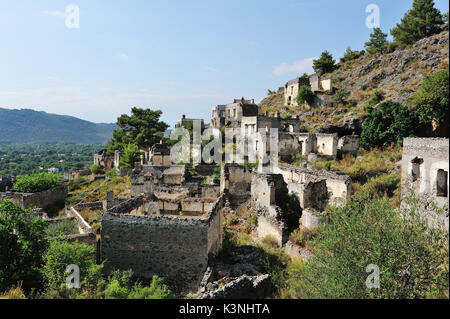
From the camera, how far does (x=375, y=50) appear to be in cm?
4891

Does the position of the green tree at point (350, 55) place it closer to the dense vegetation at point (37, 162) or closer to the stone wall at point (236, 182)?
the stone wall at point (236, 182)

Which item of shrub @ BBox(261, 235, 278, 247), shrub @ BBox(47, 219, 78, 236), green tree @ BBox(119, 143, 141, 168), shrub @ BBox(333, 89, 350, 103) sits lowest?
shrub @ BBox(261, 235, 278, 247)

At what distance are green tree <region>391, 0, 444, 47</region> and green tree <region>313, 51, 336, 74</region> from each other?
1391 centimetres

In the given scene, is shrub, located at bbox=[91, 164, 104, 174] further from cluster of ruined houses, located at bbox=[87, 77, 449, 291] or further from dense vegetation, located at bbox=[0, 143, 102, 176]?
dense vegetation, located at bbox=[0, 143, 102, 176]

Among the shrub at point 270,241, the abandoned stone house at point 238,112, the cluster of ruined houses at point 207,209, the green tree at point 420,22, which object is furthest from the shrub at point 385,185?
the green tree at point 420,22

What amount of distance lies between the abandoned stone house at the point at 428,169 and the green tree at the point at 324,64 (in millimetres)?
46255

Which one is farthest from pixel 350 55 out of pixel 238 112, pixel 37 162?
pixel 37 162

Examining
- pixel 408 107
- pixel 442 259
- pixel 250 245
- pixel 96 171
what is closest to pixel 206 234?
pixel 250 245

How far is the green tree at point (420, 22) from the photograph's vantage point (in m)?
37.0

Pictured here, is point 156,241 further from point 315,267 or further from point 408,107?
point 408,107

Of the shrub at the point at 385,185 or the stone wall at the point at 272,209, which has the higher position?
the shrub at the point at 385,185

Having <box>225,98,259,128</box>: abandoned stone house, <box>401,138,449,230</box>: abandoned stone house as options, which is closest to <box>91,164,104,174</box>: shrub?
<box>225,98,259,128</box>: abandoned stone house

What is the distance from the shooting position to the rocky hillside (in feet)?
97.7
